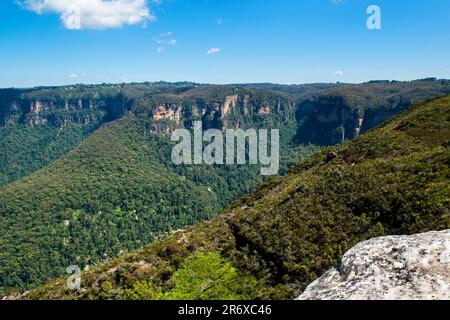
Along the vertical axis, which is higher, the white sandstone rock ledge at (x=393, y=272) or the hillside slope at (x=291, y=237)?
the white sandstone rock ledge at (x=393, y=272)

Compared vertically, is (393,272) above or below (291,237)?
above

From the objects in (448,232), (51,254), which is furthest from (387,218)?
(51,254)

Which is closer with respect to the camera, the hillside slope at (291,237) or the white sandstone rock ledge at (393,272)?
the white sandstone rock ledge at (393,272)

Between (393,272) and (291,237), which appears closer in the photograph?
(393,272)
